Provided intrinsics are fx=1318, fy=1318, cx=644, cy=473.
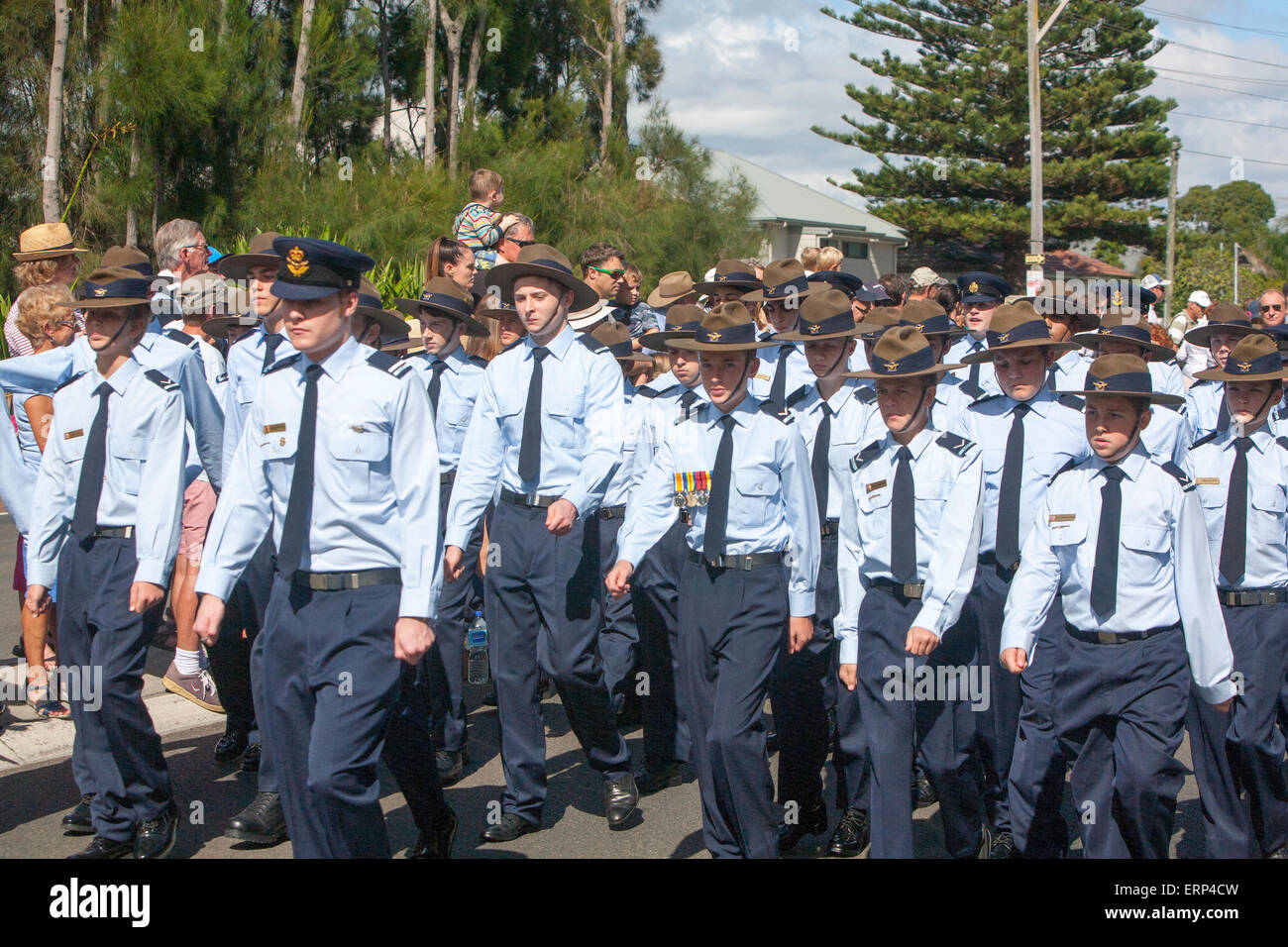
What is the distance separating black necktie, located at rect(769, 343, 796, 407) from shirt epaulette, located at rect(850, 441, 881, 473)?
6.78 ft

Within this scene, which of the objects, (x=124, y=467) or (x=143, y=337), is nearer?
(x=124, y=467)

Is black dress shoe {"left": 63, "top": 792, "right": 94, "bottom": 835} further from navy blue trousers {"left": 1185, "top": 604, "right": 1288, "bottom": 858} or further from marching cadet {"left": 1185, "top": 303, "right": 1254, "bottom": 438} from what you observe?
marching cadet {"left": 1185, "top": 303, "right": 1254, "bottom": 438}

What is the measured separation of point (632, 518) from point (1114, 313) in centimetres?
407

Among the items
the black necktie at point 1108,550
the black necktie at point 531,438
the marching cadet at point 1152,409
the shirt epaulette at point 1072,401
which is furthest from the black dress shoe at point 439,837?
the marching cadet at point 1152,409

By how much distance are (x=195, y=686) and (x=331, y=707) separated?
12.8 ft

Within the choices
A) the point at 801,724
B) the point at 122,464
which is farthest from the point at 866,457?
the point at 122,464

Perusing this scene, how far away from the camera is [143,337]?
6023 mm

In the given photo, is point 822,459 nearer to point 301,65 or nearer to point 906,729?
point 906,729

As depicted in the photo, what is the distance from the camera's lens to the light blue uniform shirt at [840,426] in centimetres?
656

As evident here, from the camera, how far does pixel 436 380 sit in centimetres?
739

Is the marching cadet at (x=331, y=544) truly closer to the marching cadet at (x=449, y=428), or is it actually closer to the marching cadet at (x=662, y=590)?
the marching cadet at (x=662, y=590)
